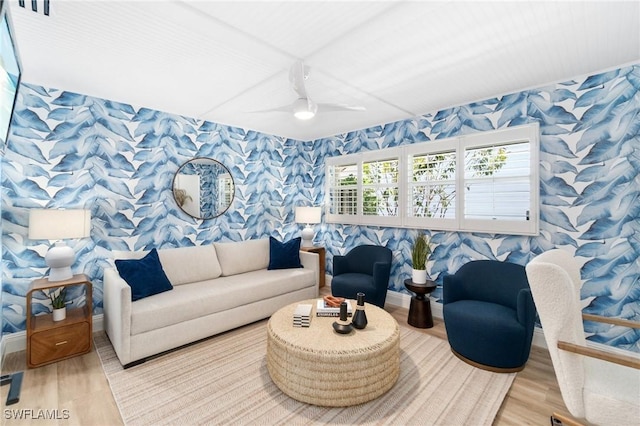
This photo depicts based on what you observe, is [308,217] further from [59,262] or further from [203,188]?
[59,262]

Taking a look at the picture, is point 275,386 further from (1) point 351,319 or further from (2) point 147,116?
(2) point 147,116

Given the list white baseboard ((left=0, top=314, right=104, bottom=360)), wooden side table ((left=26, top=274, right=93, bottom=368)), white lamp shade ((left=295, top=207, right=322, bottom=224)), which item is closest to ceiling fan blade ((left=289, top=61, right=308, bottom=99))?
white lamp shade ((left=295, top=207, right=322, bottom=224))

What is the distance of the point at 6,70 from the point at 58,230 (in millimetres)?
1413

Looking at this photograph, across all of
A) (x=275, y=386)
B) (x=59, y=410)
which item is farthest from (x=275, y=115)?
(x=59, y=410)

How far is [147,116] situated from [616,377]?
4797 mm

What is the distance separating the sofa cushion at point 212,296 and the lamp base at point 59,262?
0.79 m

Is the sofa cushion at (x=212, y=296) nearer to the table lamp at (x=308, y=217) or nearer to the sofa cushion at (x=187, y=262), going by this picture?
the sofa cushion at (x=187, y=262)

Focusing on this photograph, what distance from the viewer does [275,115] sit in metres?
3.87

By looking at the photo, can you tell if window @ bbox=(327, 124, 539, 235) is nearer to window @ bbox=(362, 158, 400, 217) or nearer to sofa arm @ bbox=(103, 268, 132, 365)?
window @ bbox=(362, 158, 400, 217)

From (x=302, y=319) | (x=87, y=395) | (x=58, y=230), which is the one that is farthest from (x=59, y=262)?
(x=302, y=319)

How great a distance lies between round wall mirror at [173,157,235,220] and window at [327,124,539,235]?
1.91 m

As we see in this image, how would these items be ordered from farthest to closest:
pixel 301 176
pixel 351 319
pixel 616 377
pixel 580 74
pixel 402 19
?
pixel 301 176 < pixel 580 74 < pixel 351 319 < pixel 402 19 < pixel 616 377

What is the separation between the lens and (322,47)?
2.18 meters

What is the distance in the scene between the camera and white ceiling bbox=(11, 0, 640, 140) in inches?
71.3
